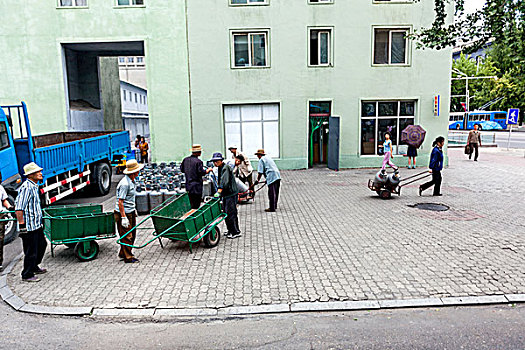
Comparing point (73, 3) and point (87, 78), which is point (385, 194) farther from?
point (87, 78)

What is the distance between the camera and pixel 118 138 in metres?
15.5

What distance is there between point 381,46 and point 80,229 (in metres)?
15.8

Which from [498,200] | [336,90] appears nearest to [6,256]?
[498,200]

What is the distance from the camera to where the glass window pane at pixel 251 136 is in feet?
61.3

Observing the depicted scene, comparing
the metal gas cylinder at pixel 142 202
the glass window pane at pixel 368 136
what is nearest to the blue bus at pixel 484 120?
the glass window pane at pixel 368 136

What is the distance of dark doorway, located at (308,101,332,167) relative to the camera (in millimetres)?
18641

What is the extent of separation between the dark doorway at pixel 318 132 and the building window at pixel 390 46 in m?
3.21

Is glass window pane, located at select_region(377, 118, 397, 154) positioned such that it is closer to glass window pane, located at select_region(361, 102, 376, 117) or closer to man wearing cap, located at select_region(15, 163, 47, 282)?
glass window pane, located at select_region(361, 102, 376, 117)

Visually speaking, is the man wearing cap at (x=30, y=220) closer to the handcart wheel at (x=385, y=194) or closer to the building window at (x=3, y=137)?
the building window at (x=3, y=137)

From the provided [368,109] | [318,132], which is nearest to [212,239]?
[318,132]

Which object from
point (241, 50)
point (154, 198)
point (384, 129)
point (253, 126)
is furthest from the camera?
point (384, 129)

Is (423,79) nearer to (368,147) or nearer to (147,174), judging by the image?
(368,147)

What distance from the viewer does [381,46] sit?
60.2 feet

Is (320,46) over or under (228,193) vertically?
over
